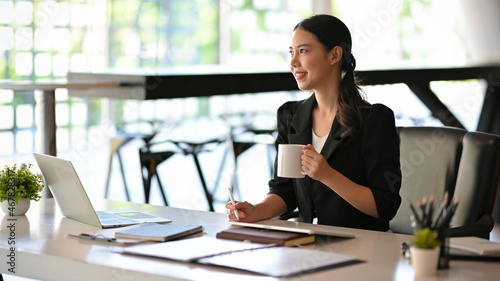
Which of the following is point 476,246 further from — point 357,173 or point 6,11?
point 6,11

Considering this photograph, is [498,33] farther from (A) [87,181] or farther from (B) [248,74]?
(A) [87,181]

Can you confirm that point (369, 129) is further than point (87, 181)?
No

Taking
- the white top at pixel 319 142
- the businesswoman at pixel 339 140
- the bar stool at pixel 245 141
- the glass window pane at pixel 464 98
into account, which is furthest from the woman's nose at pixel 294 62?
the glass window pane at pixel 464 98

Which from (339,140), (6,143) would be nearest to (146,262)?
(339,140)

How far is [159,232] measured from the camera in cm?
171

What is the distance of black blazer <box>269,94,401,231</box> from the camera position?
2076mm

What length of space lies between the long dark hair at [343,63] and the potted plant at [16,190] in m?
0.93

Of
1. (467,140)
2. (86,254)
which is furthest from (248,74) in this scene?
(86,254)

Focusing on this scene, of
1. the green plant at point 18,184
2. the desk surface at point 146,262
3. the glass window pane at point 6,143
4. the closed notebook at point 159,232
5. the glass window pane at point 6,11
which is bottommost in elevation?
the glass window pane at point 6,143

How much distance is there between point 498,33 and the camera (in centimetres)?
557

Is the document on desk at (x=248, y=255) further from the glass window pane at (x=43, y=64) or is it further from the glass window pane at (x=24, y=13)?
the glass window pane at (x=43, y=64)

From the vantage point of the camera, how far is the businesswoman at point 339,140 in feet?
6.81

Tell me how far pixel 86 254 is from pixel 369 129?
962 millimetres

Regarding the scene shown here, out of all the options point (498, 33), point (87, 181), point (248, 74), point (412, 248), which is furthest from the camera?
point (87, 181)
